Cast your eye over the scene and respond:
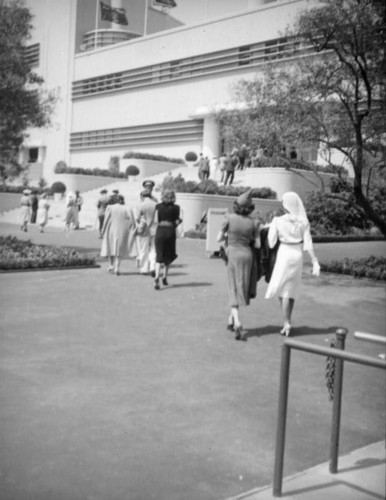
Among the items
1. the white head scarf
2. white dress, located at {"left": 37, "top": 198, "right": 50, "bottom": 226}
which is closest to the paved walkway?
the white head scarf

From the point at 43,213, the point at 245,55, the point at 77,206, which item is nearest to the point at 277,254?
the point at 43,213

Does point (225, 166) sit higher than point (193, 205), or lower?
higher

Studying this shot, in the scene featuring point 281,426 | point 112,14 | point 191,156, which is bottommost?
point 281,426

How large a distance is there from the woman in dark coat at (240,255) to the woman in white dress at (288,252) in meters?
0.24

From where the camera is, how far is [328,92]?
497 inches

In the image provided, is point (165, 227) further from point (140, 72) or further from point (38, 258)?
point (140, 72)

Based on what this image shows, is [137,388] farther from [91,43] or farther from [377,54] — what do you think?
[91,43]

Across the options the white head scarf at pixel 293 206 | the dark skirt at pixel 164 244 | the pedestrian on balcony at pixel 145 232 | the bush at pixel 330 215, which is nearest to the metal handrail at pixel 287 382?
the white head scarf at pixel 293 206

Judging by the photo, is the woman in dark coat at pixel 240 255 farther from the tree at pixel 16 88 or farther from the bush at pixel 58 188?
the bush at pixel 58 188

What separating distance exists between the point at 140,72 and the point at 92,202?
16.7 metres

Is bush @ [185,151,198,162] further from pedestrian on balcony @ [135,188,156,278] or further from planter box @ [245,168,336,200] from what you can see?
pedestrian on balcony @ [135,188,156,278]

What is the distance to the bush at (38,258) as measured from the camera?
1238 cm

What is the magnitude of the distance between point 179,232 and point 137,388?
17672mm

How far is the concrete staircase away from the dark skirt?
15.8 metres
